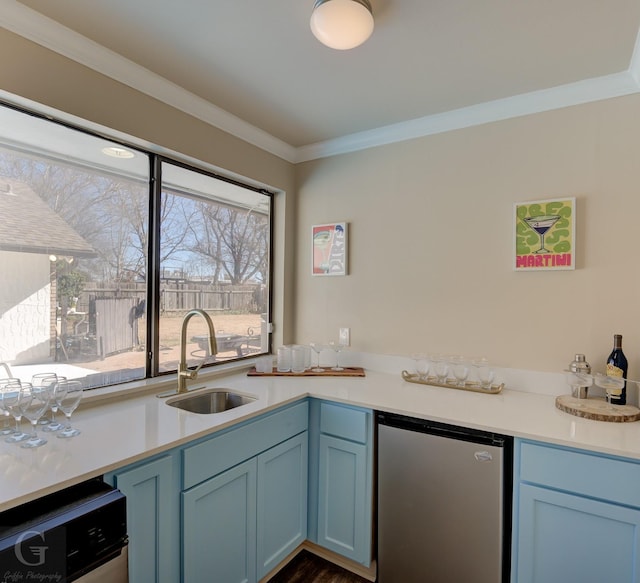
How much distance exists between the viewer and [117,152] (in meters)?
1.85

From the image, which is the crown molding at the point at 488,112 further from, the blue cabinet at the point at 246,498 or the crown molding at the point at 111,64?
the blue cabinet at the point at 246,498

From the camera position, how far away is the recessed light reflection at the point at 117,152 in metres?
1.81

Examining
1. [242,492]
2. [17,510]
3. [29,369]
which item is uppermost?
[29,369]

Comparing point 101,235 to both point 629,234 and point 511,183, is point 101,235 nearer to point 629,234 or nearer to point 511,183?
point 511,183

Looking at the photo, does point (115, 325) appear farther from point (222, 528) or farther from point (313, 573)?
point (313, 573)

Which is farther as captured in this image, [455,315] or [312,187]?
[312,187]

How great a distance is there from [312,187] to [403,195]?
2.34 ft

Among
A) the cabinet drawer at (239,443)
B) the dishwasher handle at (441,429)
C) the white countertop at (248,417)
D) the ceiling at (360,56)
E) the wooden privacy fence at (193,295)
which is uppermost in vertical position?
the ceiling at (360,56)

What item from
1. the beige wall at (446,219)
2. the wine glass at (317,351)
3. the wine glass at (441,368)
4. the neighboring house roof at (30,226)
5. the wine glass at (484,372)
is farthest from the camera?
the wine glass at (317,351)

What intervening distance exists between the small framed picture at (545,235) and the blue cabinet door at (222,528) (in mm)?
1717

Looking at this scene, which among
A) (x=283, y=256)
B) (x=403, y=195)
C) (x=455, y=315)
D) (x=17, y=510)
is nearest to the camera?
(x=17, y=510)

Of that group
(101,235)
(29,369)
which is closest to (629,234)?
(101,235)

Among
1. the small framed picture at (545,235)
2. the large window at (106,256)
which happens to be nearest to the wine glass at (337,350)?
the large window at (106,256)

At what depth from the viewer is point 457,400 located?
185 centimetres
